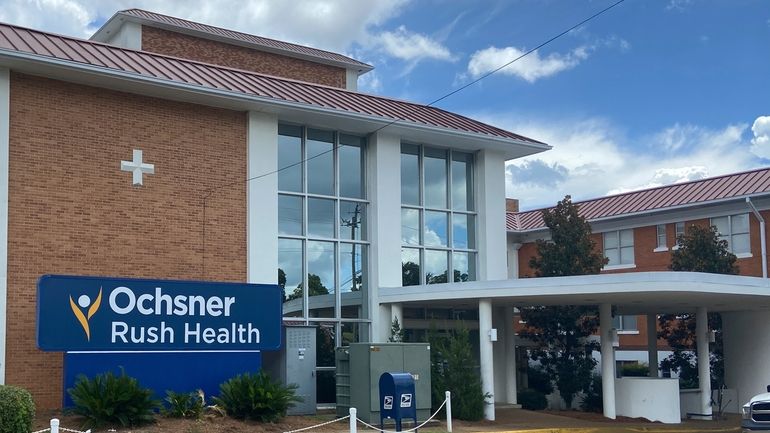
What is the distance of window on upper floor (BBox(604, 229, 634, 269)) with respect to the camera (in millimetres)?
41719

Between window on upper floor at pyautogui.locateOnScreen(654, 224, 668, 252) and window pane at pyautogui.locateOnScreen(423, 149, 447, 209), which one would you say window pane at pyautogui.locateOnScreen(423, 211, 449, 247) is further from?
window on upper floor at pyautogui.locateOnScreen(654, 224, 668, 252)

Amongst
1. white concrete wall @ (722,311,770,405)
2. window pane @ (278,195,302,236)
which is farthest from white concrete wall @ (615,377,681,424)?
window pane @ (278,195,302,236)

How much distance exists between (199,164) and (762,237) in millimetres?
22140

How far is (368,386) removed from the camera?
22.5 metres

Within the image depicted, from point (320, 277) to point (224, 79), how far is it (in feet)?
19.4

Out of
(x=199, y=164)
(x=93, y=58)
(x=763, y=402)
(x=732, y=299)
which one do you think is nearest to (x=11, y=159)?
(x=93, y=58)

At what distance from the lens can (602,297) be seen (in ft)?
80.7

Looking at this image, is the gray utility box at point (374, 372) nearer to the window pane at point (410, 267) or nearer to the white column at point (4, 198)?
the window pane at point (410, 267)

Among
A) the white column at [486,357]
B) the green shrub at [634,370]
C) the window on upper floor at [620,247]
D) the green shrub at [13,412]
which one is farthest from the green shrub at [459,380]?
the window on upper floor at [620,247]

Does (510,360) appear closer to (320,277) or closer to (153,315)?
(320,277)

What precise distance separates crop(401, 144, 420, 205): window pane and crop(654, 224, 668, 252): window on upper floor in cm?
1553

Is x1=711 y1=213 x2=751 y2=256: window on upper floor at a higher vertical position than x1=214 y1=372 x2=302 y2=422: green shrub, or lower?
higher

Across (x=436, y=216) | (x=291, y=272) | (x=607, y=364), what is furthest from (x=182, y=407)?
(x=607, y=364)

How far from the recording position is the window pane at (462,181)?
2984cm
